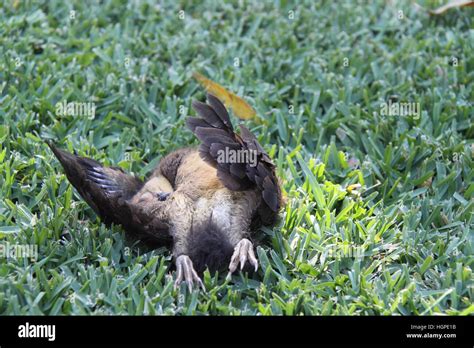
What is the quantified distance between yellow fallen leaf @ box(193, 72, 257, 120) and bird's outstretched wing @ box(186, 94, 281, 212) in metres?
1.37

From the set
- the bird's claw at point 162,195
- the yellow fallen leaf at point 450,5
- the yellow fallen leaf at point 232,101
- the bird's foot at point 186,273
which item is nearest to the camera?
the bird's foot at point 186,273

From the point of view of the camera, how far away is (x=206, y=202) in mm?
4625

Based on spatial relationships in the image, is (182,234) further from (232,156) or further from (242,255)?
(232,156)

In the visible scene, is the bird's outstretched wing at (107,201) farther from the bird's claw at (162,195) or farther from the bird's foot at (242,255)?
the bird's foot at (242,255)

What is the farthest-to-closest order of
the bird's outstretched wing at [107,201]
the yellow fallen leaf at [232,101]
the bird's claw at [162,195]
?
the yellow fallen leaf at [232,101] → the bird's claw at [162,195] → the bird's outstretched wing at [107,201]

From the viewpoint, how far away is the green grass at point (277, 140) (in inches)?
166

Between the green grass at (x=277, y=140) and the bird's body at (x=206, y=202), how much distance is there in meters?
0.13

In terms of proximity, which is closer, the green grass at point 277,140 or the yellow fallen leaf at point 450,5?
the green grass at point 277,140

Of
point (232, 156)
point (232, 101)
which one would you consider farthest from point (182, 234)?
point (232, 101)

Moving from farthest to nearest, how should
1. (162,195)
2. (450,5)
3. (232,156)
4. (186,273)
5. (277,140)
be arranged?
(450,5) < (277,140) < (162,195) < (232,156) < (186,273)

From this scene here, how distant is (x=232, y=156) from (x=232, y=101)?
A: 169cm

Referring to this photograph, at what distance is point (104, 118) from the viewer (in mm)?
5871

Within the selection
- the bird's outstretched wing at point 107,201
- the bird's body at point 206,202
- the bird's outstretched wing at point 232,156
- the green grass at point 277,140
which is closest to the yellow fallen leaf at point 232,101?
the green grass at point 277,140

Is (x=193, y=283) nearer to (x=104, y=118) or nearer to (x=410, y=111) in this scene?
(x=104, y=118)
